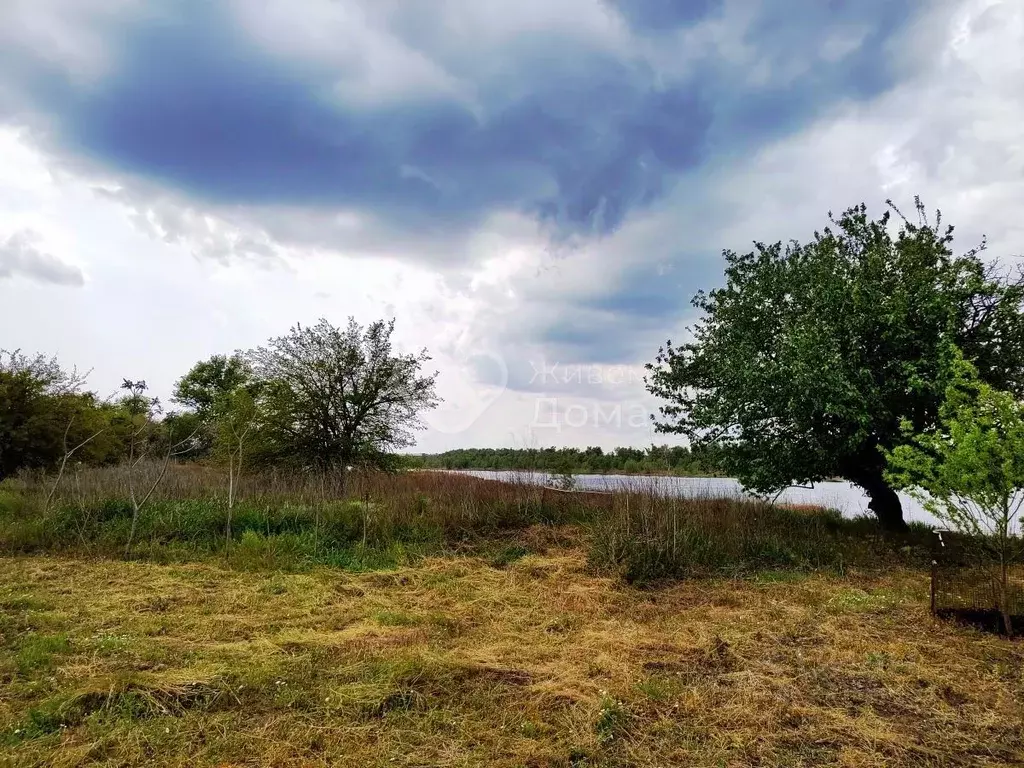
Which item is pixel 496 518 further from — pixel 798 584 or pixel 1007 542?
pixel 1007 542

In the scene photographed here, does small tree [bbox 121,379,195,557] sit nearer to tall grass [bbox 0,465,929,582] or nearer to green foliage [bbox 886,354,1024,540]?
tall grass [bbox 0,465,929,582]

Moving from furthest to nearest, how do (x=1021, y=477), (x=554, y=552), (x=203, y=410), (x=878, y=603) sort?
(x=203, y=410)
(x=554, y=552)
(x=878, y=603)
(x=1021, y=477)

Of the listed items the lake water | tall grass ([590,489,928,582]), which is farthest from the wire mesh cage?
the lake water

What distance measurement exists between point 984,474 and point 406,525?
8.55 m

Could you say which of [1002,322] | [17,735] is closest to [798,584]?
[1002,322]

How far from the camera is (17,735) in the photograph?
356 cm

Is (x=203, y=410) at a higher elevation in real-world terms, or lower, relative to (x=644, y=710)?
higher

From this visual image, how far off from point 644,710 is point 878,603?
4.84 metres

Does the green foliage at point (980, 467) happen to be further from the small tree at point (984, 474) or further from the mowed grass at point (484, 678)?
the mowed grass at point (484, 678)

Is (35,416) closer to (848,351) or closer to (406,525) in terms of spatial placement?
(406,525)

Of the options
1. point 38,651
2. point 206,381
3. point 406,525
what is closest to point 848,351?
point 406,525

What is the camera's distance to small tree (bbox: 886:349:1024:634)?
5875 millimetres

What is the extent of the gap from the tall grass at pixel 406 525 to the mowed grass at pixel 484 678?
1.57 m

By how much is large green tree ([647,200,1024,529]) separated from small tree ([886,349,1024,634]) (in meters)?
3.17
